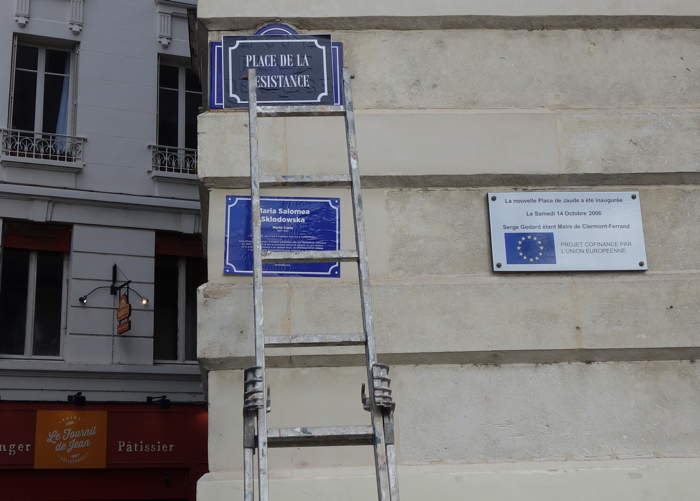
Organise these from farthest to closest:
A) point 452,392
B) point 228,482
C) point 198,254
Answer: point 198,254, point 452,392, point 228,482

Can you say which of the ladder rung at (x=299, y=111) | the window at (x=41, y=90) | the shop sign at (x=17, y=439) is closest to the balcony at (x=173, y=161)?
the window at (x=41, y=90)

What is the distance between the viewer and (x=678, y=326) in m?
4.96

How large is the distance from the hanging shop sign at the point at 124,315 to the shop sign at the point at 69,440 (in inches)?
55.7

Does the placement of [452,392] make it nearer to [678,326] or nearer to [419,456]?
[419,456]

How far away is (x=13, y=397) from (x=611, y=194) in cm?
1182

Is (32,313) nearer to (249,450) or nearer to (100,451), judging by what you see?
(100,451)

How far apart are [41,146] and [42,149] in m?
0.09

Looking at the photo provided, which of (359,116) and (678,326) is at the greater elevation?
(359,116)

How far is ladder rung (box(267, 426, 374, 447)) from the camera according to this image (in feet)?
11.9

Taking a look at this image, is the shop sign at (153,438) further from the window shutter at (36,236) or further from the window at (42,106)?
the window at (42,106)

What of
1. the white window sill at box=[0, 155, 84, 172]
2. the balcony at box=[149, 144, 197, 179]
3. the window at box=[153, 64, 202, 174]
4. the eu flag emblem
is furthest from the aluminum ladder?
the window at box=[153, 64, 202, 174]

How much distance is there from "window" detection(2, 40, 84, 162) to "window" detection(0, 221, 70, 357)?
1.35m

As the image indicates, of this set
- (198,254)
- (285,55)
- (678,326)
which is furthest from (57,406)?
(678,326)

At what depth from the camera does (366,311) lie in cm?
393
